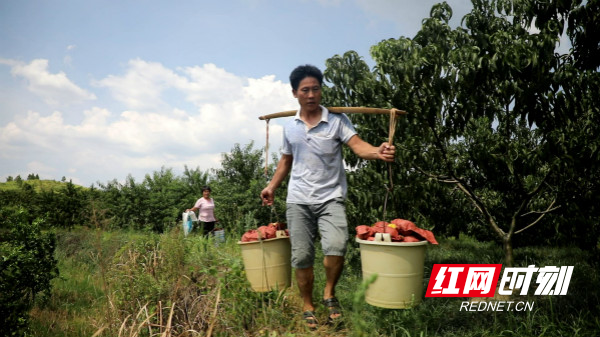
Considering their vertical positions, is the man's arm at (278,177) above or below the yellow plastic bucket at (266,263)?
above

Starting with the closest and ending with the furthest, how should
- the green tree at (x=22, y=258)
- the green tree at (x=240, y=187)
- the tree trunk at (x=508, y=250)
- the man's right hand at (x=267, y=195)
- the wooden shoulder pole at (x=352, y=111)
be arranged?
1. the wooden shoulder pole at (x=352, y=111)
2. the man's right hand at (x=267, y=195)
3. the green tree at (x=22, y=258)
4. the tree trunk at (x=508, y=250)
5. the green tree at (x=240, y=187)

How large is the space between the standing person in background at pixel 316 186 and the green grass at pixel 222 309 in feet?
1.09


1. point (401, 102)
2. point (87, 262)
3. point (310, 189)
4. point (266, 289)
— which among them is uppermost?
point (401, 102)

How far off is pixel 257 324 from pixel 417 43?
3.13m

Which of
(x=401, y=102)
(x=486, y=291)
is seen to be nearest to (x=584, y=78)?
(x=401, y=102)

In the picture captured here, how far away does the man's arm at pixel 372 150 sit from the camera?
9.09ft

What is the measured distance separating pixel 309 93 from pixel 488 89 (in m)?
1.98

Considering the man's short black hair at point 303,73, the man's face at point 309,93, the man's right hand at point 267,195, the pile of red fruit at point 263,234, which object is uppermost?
the man's short black hair at point 303,73

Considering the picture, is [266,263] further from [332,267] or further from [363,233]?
[363,233]

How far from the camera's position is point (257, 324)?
3.16 metres

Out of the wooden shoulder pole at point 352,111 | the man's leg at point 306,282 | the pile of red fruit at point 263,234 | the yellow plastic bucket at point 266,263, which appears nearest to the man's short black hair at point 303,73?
the wooden shoulder pole at point 352,111

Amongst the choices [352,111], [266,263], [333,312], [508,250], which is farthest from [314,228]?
[508,250]

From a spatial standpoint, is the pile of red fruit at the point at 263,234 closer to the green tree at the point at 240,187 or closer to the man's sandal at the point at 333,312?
the man's sandal at the point at 333,312

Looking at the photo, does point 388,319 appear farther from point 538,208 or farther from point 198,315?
point 538,208
